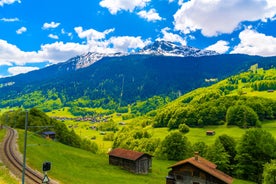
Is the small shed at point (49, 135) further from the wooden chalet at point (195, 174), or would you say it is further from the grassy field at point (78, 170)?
the wooden chalet at point (195, 174)

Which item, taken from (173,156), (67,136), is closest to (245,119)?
(173,156)

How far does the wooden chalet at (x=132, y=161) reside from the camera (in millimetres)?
80469

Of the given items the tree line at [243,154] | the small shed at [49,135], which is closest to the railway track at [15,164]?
the small shed at [49,135]

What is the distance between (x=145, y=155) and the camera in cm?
8456

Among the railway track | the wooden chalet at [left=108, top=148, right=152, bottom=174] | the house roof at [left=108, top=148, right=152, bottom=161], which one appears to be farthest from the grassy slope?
the house roof at [left=108, top=148, right=152, bottom=161]

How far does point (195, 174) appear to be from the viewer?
6412 cm

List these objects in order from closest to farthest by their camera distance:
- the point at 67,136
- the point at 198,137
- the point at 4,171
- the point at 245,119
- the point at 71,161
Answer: the point at 4,171 < the point at 71,161 < the point at 67,136 < the point at 198,137 < the point at 245,119

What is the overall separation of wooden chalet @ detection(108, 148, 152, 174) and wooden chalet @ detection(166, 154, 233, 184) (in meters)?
14.6

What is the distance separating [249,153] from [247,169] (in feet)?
19.3

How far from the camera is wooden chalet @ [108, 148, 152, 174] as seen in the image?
8047 cm

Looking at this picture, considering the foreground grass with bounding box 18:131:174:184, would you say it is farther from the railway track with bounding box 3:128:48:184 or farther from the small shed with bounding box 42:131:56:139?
the small shed with bounding box 42:131:56:139

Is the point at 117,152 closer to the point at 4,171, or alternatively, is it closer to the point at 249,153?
the point at 4,171

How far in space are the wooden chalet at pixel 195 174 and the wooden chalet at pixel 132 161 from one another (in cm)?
1456

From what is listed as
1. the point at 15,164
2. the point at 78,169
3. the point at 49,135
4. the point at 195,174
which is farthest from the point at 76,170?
the point at 49,135
